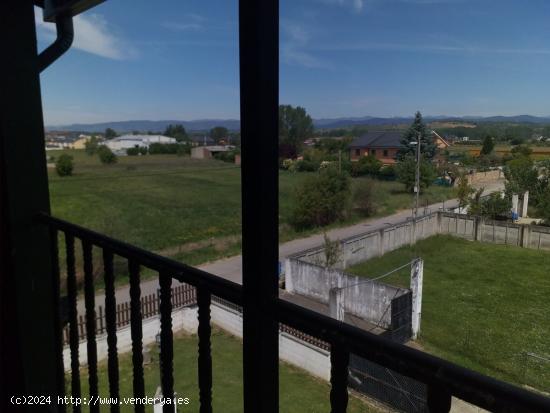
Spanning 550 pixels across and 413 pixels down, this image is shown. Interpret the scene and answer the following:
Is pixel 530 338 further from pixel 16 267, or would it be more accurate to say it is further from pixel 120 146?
pixel 120 146

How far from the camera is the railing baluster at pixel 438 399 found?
387mm

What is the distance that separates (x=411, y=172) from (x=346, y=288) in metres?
2.47

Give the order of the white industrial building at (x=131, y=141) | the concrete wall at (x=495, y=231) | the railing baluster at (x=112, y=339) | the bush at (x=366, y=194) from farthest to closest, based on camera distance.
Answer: the white industrial building at (x=131, y=141) < the bush at (x=366, y=194) < the concrete wall at (x=495, y=231) < the railing baluster at (x=112, y=339)

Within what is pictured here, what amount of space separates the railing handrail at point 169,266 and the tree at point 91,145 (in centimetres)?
296

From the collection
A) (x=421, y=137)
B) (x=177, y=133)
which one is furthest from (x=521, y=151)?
(x=177, y=133)

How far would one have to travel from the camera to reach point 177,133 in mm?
2195

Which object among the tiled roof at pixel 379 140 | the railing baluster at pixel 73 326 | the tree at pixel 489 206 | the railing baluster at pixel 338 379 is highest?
the tiled roof at pixel 379 140

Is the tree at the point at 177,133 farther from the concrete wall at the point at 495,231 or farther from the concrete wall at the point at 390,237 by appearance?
the concrete wall at the point at 495,231

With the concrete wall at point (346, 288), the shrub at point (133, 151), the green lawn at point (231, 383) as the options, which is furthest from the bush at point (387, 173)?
the shrub at point (133, 151)

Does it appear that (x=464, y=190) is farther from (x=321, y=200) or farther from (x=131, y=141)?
(x=131, y=141)

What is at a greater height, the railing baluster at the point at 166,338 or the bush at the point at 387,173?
the bush at the point at 387,173

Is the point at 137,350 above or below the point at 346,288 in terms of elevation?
above

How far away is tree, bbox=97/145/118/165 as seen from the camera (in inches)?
178

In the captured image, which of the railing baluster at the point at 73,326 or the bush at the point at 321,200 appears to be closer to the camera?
the railing baluster at the point at 73,326
